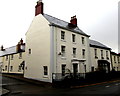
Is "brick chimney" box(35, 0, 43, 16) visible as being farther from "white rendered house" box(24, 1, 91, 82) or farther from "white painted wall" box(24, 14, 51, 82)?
"white painted wall" box(24, 14, 51, 82)

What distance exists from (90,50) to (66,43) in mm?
8243

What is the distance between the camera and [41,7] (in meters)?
21.2

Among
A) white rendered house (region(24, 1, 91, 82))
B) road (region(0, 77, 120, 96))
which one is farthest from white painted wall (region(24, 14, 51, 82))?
road (region(0, 77, 120, 96))

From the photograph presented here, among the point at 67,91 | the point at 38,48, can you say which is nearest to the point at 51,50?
the point at 38,48

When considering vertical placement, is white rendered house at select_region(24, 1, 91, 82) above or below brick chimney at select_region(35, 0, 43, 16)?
below

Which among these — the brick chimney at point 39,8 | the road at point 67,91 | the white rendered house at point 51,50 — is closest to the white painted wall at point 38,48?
the white rendered house at point 51,50

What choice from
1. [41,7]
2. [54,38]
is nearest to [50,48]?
[54,38]

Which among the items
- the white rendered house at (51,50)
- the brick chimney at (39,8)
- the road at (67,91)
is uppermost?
the brick chimney at (39,8)

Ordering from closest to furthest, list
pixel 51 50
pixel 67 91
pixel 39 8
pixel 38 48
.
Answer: pixel 67 91
pixel 51 50
pixel 38 48
pixel 39 8

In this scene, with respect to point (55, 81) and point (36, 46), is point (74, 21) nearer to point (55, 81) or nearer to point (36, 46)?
point (36, 46)

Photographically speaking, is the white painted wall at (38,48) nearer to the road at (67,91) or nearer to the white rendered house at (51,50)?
the white rendered house at (51,50)

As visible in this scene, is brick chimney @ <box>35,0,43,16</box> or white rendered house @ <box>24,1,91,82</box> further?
brick chimney @ <box>35,0,43,16</box>

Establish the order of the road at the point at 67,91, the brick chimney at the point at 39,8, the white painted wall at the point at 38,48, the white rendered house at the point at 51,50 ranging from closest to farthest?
the road at the point at 67,91, the white rendered house at the point at 51,50, the white painted wall at the point at 38,48, the brick chimney at the point at 39,8

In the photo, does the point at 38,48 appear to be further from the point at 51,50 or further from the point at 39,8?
the point at 39,8
